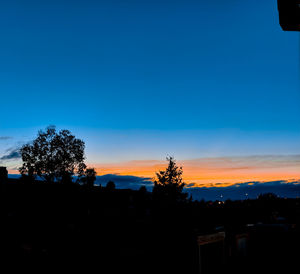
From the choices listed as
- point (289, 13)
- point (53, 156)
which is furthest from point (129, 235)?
point (53, 156)

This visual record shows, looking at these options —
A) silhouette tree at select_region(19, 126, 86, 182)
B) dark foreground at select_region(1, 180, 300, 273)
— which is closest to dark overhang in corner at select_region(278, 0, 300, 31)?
dark foreground at select_region(1, 180, 300, 273)

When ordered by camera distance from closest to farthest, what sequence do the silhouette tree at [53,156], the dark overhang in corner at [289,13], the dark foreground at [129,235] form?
the dark overhang in corner at [289,13] → the dark foreground at [129,235] → the silhouette tree at [53,156]

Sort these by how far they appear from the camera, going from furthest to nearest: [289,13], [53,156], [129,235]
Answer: [53,156] < [129,235] < [289,13]

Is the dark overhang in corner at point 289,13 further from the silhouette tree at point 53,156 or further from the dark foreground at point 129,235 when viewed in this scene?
the silhouette tree at point 53,156

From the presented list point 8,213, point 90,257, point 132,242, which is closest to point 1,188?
point 8,213

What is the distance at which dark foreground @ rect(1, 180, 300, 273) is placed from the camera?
6.96 metres

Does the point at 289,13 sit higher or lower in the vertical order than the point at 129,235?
higher

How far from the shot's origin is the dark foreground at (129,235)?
6965mm

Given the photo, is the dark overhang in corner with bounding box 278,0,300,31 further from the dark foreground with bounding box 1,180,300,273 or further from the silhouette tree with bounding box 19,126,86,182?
the silhouette tree with bounding box 19,126,86,182

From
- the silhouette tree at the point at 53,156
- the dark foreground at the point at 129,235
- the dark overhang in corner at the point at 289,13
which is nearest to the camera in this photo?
the dark overhang in corner at the point at 289,13

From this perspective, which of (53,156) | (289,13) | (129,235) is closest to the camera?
(289,13)

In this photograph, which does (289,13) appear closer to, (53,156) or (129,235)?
(129,235)

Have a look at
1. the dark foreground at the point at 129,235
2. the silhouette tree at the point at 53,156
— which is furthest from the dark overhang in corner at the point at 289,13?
the silhouette tree at the point at 53,156

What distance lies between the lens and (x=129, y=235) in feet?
30.8
